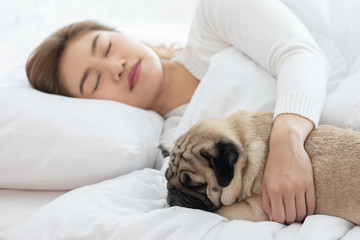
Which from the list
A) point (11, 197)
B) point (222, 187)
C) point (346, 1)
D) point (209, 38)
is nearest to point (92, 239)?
point (222, 187)

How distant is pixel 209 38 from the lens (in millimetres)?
1904

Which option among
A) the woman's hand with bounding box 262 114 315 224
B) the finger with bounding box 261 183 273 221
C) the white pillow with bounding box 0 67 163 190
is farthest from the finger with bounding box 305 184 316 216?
the white pillow with bounding box 0 67 163 190

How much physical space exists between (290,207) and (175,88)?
104 cm

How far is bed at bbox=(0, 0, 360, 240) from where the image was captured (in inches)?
43.1

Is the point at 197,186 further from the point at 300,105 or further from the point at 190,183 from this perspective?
the point at 300,105

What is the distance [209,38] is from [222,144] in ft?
3.00

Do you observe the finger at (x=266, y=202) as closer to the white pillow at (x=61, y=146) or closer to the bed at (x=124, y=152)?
the bed at (x=124, y=152)

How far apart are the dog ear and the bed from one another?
0.39 ft

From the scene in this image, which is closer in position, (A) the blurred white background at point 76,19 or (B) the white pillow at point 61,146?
(B) the white pillow at point 61,146

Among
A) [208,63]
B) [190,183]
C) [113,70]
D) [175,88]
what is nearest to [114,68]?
[113,70]

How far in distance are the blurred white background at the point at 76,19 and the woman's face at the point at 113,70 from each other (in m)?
0.54

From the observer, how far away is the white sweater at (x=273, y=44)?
53.1 inches

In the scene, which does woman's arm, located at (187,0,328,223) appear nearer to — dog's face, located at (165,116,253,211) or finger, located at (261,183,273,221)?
finger, located at (261,183,273,221)

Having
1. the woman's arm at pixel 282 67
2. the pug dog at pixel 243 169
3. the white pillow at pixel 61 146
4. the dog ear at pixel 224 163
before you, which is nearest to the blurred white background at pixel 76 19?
the woman's arm at pixel 282 67
